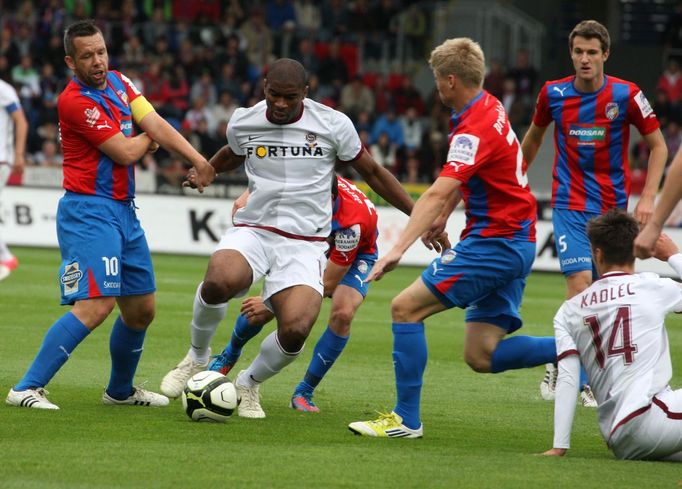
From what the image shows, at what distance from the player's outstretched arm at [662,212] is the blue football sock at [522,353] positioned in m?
1.58

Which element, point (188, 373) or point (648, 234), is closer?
Result: point (648, 234)

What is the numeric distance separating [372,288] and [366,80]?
39.4 ft

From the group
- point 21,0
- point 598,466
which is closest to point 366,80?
point 21,0

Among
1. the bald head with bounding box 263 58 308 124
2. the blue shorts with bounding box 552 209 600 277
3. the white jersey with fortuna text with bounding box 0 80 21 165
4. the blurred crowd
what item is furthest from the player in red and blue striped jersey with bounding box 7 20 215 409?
the blurred crowd

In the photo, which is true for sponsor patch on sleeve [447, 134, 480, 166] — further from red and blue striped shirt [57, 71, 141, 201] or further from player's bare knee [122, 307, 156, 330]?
player's bare knee [122, 307, 156, 330]

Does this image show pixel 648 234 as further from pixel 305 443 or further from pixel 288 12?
pixel 288 12

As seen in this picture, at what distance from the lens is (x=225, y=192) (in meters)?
19.6

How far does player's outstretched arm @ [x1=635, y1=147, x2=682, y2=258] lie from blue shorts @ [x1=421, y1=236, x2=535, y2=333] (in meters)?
1.31

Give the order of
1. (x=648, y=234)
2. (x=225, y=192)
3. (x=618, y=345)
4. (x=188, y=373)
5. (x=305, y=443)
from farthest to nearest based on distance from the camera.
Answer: (x=225, y=192) < (x=188, y=373) < (x=305, y=443) < (x=618, y=345) < (x=648, y=234)

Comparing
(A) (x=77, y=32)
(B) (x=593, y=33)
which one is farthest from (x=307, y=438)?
(B) (x=593, y=33)

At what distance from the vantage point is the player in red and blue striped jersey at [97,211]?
22.5 ft

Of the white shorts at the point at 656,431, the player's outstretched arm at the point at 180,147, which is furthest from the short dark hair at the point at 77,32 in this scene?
the white shorts at the point at 656,431

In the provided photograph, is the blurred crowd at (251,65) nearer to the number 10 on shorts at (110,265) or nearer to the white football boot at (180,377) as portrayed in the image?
the white football boot at (180,377)

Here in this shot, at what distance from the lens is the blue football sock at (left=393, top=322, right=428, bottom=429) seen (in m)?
6.40
